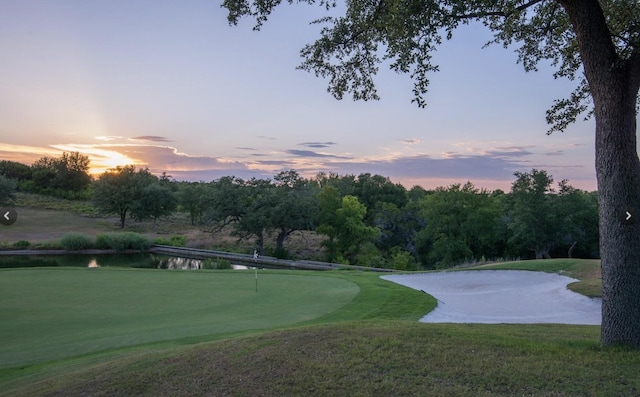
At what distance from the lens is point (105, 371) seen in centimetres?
528

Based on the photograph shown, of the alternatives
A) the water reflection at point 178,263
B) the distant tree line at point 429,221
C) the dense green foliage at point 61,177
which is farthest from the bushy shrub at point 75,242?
the dense green foliage at point 61,177

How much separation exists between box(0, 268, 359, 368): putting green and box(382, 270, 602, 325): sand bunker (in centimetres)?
310

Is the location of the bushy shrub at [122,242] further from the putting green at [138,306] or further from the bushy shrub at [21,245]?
the putting green at [138,306]

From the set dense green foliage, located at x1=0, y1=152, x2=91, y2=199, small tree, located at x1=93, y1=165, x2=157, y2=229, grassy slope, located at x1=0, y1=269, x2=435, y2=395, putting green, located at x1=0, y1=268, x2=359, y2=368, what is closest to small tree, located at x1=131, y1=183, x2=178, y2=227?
small tree, located at x1=93, y1=165, x2=157, y2=229

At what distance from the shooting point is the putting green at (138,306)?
8203 mm

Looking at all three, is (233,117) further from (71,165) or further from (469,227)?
(71,165)

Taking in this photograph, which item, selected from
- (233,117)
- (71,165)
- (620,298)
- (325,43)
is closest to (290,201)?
(233,117)

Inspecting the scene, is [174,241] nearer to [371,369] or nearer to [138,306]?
[138,306]

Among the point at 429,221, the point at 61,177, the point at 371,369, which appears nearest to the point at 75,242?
the point at 429,221

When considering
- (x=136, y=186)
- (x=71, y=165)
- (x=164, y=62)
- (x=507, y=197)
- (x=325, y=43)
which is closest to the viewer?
(x=325, y=43)

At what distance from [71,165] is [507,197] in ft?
206

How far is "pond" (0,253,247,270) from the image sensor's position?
1128 inches

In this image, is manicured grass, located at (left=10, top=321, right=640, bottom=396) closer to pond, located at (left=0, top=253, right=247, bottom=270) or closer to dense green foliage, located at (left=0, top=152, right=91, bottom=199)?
pond, located at (left=0, top=253, right=247, bottom=270)

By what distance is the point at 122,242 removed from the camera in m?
37.0
